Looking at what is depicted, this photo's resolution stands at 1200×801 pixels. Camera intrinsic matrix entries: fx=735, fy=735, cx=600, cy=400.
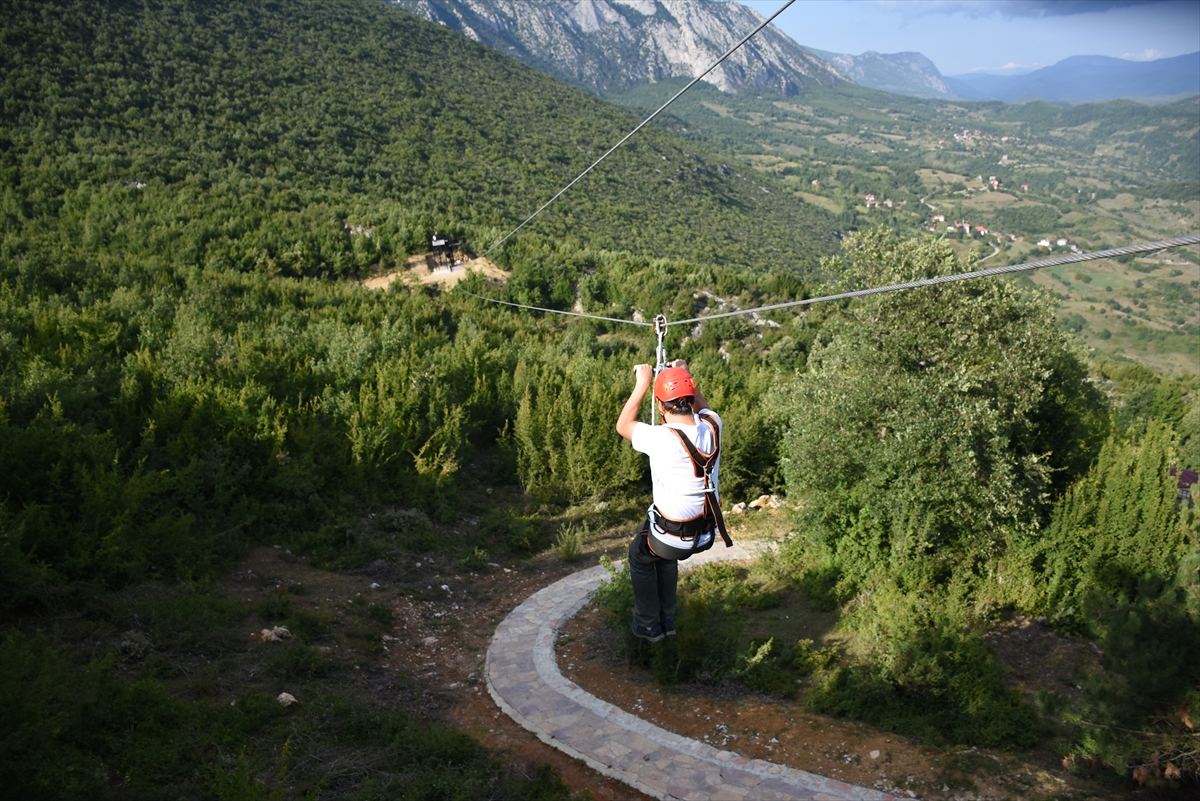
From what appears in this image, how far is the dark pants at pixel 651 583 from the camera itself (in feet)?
19.6

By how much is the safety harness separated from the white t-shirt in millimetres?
27

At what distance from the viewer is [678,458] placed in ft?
17.1

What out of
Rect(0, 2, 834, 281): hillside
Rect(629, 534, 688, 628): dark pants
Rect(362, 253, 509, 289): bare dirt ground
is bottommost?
Rect(629, 534, 688, 628): dark pants

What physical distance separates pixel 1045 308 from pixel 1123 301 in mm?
136700

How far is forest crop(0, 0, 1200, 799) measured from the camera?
5719 mm

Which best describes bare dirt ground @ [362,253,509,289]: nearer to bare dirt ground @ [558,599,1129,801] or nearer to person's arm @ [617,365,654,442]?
bare dirt ground @ [558,599,1129,801]

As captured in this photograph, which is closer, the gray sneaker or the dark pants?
the dark pants

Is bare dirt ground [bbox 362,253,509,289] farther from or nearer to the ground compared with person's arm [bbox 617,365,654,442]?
farther from the ground

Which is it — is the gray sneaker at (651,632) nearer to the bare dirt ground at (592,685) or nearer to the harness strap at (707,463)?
the bare dirt ground at (592,685)

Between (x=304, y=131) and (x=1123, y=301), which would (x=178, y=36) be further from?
(x=1123, y=301)

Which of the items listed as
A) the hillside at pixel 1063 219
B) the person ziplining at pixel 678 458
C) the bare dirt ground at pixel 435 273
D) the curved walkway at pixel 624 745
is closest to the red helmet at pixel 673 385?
the person ziplining at pixel 678 458

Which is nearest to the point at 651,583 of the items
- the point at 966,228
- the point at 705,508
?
the point at 705,508

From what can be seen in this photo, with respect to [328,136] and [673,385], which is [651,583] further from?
[328,136]

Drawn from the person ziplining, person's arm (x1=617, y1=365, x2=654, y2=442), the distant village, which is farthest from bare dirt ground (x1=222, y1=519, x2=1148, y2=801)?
the distant village
